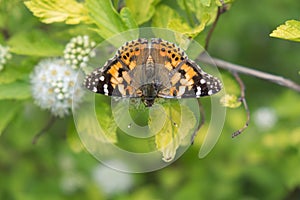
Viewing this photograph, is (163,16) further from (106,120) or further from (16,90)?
(16,90)

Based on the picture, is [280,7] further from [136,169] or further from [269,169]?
[136,169]

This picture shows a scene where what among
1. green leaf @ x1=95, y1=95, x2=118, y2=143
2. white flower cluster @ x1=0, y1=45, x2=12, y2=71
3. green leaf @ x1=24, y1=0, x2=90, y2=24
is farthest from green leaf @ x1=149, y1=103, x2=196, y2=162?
white flower cluster @ x1=0, y1=45, x2=12, y2=71

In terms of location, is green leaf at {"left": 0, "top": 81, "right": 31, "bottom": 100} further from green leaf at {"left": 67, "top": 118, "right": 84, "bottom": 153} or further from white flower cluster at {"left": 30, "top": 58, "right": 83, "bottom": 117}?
green leaf at {"left": 67, "top": 118, "right": 84, "bottom": 153}

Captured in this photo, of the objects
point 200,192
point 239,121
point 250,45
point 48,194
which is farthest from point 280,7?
point 48,194

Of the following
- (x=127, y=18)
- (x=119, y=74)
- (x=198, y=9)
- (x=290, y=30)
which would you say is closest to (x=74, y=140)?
(x=119, y=74)

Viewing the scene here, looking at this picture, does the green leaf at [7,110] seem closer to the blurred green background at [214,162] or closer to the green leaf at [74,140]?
the green leaf at [74,140]
